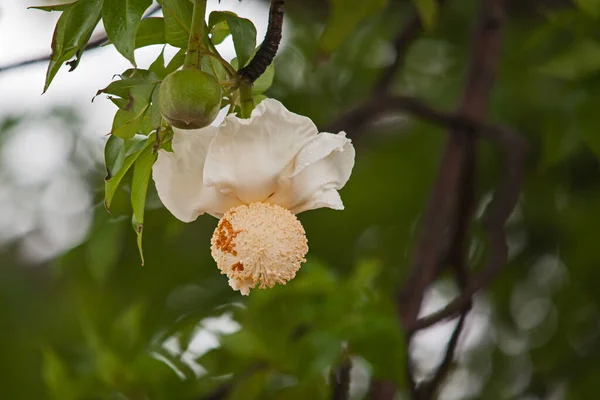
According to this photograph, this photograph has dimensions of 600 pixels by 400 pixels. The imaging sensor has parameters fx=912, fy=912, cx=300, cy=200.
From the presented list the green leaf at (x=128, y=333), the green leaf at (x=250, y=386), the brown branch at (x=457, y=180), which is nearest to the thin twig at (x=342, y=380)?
the green leaf at (x=250, y=386)

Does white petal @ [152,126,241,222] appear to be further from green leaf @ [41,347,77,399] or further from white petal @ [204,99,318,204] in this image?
green leaf @ [41,347,77,399]

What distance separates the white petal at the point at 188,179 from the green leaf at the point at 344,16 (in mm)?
674

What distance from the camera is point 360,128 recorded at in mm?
1729

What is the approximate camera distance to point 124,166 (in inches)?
32.5

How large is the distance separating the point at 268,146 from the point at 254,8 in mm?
1197

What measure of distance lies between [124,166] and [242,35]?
0.16 metres

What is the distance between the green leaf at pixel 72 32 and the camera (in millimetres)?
805

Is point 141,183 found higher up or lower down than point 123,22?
lower down

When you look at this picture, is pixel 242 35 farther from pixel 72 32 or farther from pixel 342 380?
pixel 342 380

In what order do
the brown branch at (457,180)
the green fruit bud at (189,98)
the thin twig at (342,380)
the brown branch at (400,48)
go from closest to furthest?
1. the green fruit bud at (189,98)
2. the thin twig at (342,380)
3. the brown branch at (457,180)
4. the brown branch at (400,48)

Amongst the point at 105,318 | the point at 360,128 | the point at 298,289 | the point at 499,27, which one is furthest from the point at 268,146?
the point at 105,318

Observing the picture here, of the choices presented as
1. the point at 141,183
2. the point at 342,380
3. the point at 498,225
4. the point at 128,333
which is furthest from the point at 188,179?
the point at 498,225

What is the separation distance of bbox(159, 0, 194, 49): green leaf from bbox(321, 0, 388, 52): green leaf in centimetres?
67

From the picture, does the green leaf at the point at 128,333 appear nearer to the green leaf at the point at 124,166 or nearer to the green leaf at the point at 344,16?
the green leaf at the point at 344,16
